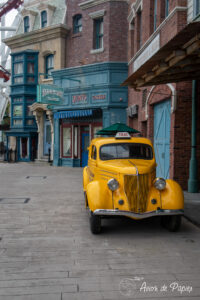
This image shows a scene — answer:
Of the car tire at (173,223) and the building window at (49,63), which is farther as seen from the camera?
the building window at (49,63)

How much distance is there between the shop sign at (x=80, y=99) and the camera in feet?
64.6

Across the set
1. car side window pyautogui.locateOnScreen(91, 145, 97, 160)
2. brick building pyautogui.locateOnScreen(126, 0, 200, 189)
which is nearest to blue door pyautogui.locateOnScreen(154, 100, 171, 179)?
brick building pyautogui.locateOnScreen(126, 0, 200, 189)

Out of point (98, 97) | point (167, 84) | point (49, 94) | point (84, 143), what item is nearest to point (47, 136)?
point (84, 143)

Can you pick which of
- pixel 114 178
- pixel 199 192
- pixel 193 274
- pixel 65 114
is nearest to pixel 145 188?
pixel 114 178

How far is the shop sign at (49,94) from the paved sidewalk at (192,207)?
34.8 feet

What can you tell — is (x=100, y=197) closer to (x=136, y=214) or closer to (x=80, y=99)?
(x=136, y=214)

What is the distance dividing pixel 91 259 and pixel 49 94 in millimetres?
14390

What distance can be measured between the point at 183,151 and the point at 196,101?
178 cm

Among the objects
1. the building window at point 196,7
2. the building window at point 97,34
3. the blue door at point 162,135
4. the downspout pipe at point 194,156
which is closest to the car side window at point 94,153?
the downspout pipe at point 194,156

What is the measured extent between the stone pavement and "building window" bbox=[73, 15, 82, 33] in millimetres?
17000

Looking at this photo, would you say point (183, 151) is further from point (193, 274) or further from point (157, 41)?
point (193, 274)

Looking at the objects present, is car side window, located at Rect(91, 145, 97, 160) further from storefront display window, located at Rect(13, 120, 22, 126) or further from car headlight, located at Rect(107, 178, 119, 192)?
storefront display window, located at Rect(13, 120, 22, 126)

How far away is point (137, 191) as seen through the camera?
5758mm

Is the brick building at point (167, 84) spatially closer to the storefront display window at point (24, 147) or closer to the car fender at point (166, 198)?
the car fender at point (166, 198)
